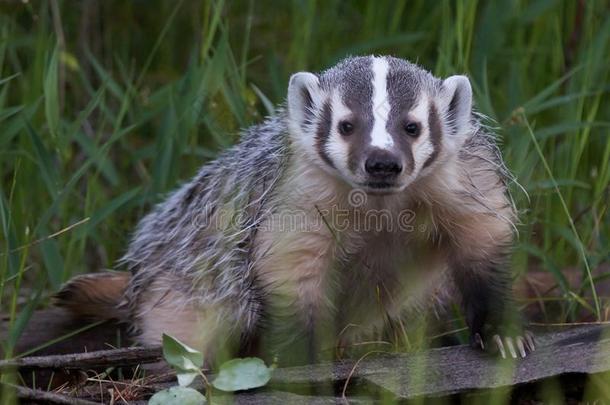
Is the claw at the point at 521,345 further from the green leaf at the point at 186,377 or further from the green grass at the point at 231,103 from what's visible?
the green leaf at the point at 186,377

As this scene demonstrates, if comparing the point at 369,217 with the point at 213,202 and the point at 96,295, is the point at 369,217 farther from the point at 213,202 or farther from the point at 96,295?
the point at 96,295

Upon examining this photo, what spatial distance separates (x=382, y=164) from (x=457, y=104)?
16.8 inches

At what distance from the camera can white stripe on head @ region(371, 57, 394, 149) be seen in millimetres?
2580

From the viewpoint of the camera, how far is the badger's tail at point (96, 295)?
3254mm

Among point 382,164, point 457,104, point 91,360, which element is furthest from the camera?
point 457,104

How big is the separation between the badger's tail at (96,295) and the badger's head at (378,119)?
0.85 meters

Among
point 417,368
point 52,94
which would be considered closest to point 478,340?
point 417,368

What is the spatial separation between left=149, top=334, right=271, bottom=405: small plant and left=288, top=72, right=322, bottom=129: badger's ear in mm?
769

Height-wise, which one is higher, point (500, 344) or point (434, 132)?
point (434, 132)

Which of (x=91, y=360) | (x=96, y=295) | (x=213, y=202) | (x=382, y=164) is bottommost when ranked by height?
(x=96, y=295)

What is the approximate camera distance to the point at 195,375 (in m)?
2.29

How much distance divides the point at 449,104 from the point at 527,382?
0.78 meters

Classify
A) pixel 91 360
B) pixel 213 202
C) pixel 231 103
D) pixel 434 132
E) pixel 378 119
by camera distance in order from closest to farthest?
pixel 91 360 < pixel 378 119 < pixel 434 132 < pixel 213 202 < pixel 231 103

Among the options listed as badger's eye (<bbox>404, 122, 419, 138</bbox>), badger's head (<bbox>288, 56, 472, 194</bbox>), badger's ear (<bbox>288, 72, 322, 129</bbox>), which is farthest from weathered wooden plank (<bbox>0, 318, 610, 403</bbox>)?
badger's ear (<bbox>288, 72, 322, 129</bbox>)
